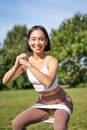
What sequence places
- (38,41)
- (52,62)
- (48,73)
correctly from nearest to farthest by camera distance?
1. (48,73)
2. (52,62)
3. (38,41)

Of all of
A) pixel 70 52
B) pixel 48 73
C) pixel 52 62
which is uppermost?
pixel 52 62

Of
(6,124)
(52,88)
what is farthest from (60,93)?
(6,124)

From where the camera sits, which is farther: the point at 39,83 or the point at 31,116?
the point at 31,116

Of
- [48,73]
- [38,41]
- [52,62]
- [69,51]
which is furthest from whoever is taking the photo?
[69,51]

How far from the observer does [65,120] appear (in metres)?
4.52

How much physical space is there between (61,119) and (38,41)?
42.3 inches

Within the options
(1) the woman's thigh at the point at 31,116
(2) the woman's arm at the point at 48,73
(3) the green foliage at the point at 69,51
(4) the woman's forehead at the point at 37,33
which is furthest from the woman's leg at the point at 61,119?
(3) the green foliage at the point at 69,51

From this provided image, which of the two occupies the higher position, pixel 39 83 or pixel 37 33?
pixel 37 33

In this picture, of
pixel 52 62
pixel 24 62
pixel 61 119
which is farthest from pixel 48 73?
pixel 61 119

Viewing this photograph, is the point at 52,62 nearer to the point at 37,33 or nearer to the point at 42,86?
the point at 42,86

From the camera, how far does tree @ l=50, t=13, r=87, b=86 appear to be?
2423 inches

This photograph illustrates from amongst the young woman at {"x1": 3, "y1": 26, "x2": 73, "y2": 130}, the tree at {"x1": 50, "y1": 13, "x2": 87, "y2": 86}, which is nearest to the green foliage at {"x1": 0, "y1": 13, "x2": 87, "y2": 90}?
the tree at {"x1": 50, "y1": 13, "x2": 87, "y2": 86}

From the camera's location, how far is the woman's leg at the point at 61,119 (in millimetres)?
4445

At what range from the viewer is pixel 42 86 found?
4.67m
